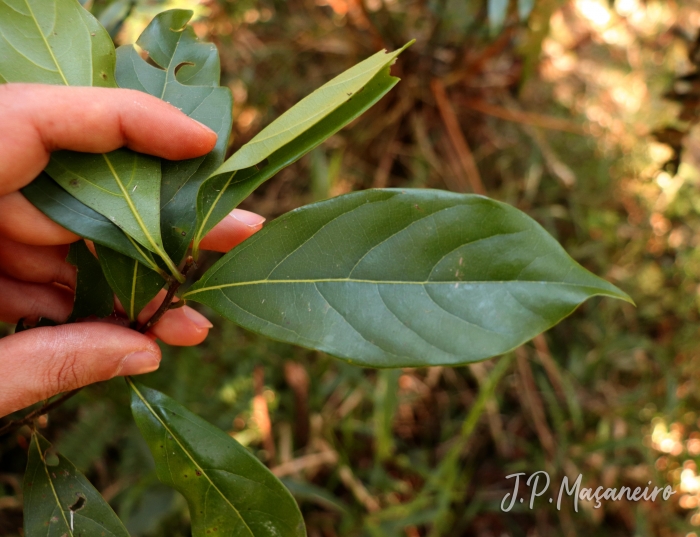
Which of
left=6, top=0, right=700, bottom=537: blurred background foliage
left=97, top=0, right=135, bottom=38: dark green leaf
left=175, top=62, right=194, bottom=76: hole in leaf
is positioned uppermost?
left=97, top=0, right=135, bottom=38: dark green leaf

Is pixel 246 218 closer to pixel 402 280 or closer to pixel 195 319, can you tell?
pixel 195 319

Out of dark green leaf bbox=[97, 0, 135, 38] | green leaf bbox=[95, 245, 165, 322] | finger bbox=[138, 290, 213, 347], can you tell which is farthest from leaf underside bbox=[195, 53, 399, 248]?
dark green leaf bbox=[97, 0, 135, 38]

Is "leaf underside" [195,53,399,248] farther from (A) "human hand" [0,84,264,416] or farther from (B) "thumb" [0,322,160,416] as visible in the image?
(B) "thumb" [0,322,160,416]

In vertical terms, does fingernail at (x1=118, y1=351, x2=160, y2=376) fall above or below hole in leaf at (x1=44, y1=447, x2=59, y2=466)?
above

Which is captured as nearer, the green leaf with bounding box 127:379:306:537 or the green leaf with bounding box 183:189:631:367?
the green leaf with bounding box 183:189:631:367

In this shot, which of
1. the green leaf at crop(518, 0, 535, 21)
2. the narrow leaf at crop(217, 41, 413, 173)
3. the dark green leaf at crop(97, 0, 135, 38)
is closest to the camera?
the narrow leaf at crop(217, 41, 413, 173)

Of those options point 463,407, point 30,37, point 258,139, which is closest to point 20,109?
point 30,37

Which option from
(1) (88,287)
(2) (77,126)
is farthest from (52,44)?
(1) (88,287)
